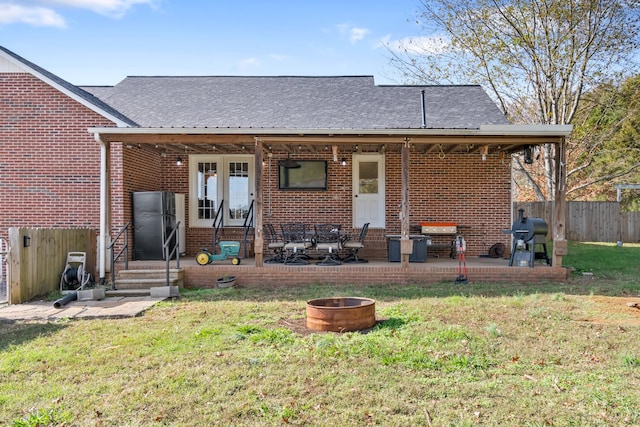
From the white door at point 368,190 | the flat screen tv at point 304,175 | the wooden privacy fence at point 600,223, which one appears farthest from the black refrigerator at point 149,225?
the wooden privacy fence at point 600,223

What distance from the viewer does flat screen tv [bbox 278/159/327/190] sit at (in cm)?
1211

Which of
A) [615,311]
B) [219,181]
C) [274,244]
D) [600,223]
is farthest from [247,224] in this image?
[600,223]

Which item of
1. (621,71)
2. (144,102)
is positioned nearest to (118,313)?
(144,102)

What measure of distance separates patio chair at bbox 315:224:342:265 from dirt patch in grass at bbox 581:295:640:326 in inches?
173

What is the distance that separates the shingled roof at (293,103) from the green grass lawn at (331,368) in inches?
202

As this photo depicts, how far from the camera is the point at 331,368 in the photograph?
459 cm

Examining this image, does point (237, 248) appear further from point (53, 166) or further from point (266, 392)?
point (266, 392)

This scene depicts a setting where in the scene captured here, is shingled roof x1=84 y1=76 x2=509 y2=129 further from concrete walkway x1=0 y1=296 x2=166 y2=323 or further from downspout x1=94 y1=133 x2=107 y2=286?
concrete walkway x1=0 y1=296 x2=166 y2=323

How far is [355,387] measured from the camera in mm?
4160

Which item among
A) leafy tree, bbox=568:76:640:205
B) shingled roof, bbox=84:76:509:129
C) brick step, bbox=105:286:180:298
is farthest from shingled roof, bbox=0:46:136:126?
leafy tree, bbox=568:76:640:205

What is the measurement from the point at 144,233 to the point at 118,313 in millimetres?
3772

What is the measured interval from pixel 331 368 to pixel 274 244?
224 inches

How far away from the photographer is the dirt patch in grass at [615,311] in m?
6.32

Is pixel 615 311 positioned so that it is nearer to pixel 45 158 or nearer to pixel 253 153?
pixel 253 153
